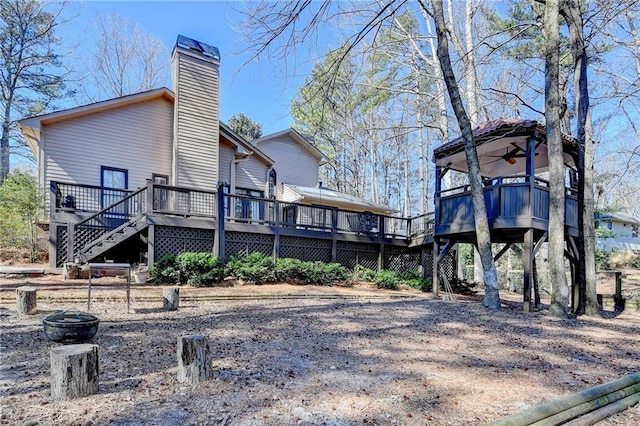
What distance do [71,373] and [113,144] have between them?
12784 millimetres

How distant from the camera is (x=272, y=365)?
4.12m

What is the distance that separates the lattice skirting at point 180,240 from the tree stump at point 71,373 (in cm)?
854

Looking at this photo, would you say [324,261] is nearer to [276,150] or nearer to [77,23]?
[276,150]

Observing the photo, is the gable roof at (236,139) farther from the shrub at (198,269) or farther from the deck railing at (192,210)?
the shrub at (198,269)

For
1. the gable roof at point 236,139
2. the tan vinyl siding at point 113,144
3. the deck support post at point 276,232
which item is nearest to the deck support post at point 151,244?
the deck support post at point 276,232

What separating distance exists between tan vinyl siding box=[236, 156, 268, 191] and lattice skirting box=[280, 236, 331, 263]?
458 cm

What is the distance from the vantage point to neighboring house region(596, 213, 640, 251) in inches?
1097

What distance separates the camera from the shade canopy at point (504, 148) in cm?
922

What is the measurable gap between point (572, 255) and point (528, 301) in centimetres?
283

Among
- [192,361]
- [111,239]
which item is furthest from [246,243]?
[192,361]

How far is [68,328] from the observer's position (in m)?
4.39

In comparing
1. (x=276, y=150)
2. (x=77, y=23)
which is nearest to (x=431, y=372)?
(x=276, y=150)

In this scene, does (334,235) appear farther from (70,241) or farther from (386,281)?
(70,241)

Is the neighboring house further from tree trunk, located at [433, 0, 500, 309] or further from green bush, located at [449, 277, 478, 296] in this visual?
tree trunk, located at [433, 0, 500, 309]
